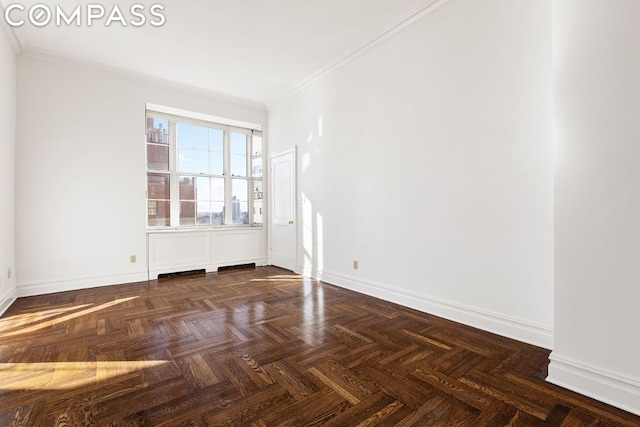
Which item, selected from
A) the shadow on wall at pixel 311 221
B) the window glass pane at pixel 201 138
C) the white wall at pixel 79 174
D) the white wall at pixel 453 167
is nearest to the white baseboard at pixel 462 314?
the white wall at pixel 453 167

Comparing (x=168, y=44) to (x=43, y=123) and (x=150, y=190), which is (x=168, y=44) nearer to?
(x=43, y=123)

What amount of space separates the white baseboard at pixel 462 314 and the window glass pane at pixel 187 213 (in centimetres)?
Answer: 276

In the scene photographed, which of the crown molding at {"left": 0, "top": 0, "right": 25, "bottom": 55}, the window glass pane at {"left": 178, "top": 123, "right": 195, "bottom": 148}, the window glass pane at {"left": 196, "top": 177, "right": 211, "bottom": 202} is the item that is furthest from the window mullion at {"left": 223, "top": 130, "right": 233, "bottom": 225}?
the crown molding at {"left": 0, "top": 0, "right": 25, "bottom": 55}

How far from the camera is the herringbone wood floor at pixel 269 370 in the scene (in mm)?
1523

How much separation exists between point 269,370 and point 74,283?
3.44 metres

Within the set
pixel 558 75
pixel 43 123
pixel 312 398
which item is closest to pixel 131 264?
pixel 43 123

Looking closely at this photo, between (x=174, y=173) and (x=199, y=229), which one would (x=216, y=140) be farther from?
(x=199, y=229)

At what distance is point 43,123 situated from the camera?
3.79m

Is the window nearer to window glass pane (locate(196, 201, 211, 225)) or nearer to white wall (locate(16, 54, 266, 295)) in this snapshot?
window glass pane (locate(196, 201, 211, 225))

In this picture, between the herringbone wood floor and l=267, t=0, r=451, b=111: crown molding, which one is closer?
the herringbone wood floor

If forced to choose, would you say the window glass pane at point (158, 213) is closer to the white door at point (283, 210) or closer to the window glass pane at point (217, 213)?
the window glass pane at point (217, 213)

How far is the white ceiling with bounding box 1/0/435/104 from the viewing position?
2980mm

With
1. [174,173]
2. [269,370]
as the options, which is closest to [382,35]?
[269,370]

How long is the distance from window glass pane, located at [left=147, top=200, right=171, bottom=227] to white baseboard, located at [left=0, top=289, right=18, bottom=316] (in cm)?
166
